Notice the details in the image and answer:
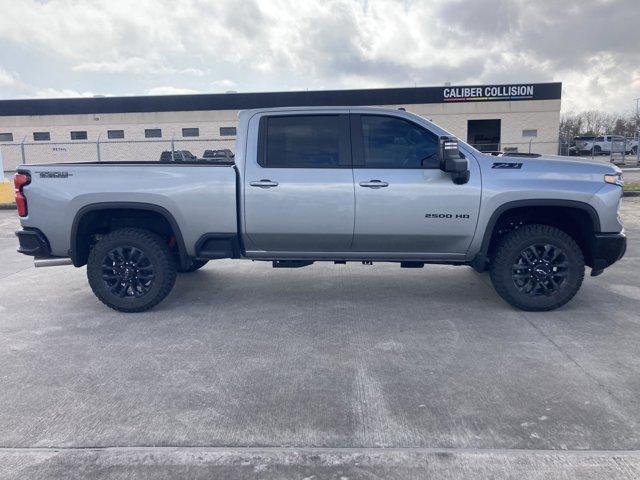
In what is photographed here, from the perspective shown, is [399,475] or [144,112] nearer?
[399,475]

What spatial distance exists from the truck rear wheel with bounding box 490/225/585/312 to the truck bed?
2802mm

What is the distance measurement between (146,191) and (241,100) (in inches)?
1197

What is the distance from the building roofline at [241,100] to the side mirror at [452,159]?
2789 cm

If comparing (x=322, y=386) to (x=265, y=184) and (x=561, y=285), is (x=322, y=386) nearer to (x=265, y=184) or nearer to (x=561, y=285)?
(x=265, y=184)

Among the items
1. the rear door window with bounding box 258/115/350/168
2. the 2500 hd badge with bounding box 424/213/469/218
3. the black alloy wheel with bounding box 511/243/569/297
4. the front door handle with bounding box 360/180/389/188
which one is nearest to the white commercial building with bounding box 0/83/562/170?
the rear door window with bounding box 258/115/350/168

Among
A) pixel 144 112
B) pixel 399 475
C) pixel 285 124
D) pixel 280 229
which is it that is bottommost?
pixel 399 475

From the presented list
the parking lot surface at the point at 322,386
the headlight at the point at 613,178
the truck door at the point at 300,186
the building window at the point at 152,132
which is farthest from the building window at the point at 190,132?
the headlight at the point at 613,178

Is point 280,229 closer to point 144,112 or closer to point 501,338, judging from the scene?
point 501,338

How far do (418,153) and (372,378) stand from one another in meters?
2.38

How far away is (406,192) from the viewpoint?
16.4 ft

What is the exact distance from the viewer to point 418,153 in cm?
508

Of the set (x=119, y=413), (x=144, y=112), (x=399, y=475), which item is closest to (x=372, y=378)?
(x=399, y=475)

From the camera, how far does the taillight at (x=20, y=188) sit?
5.18m

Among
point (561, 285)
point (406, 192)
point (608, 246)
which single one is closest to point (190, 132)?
point (406, 192)
